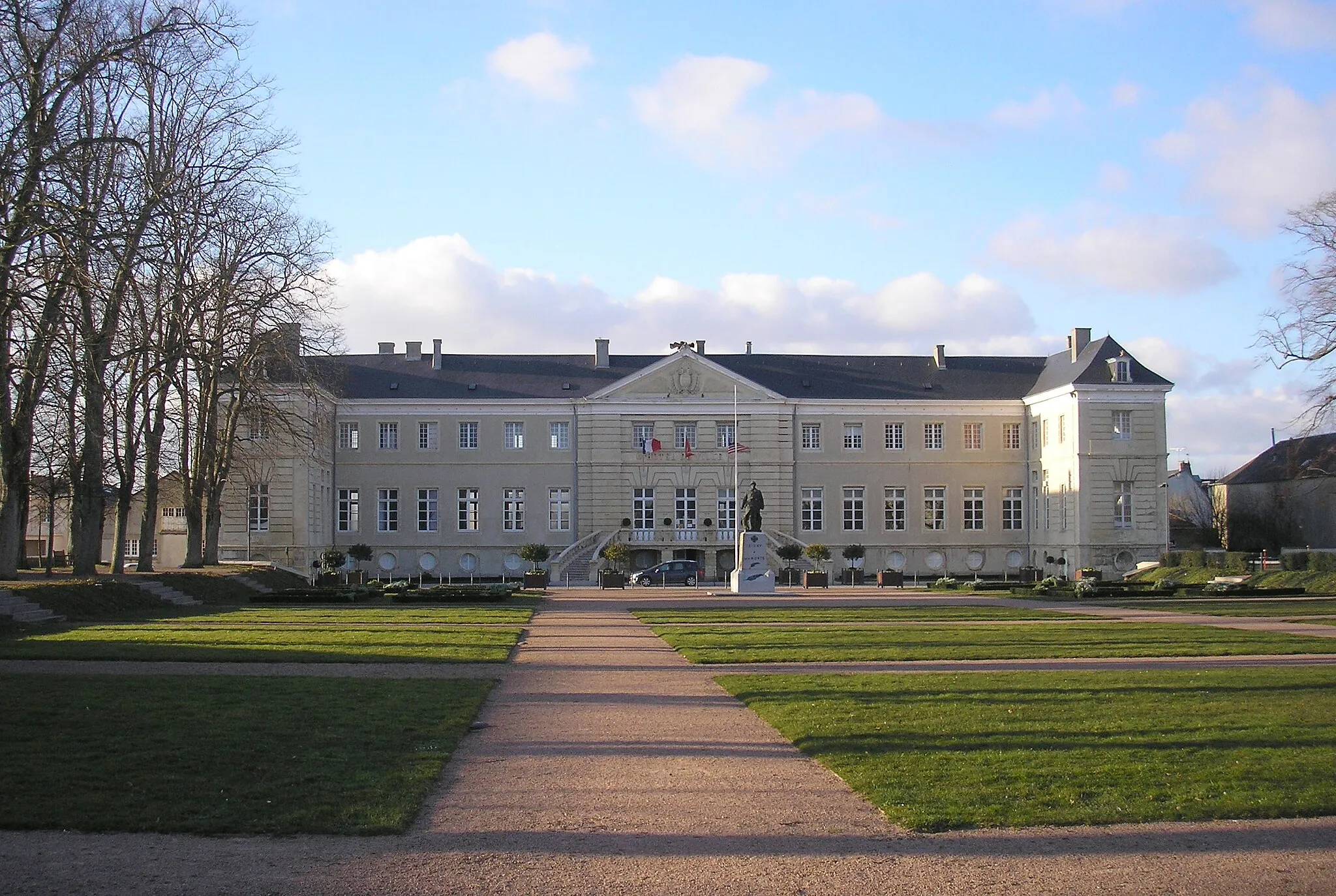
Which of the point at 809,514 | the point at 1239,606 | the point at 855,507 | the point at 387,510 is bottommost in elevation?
the point at 1239,606

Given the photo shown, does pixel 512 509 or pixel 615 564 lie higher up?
pixel 512 509

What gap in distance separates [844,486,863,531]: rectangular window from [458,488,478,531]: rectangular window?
17215mm

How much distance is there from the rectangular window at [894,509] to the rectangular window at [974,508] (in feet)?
9.83

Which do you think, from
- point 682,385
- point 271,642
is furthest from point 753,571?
point 271,642

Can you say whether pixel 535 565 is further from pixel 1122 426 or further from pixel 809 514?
pixel 1122 426

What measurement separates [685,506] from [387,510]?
→ 13825mm

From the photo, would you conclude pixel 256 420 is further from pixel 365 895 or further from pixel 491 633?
pixel 365 895

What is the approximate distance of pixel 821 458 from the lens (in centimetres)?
6019

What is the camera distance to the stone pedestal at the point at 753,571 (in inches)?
1720

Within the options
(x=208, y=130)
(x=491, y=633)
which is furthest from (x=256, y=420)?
(x=491, y=633)

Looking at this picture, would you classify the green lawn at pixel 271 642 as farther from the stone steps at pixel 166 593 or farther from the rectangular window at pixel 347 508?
the rectangular window at pixel 347 508

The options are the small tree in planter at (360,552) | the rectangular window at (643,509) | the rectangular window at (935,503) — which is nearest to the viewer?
the small tree in planter at (360,552)

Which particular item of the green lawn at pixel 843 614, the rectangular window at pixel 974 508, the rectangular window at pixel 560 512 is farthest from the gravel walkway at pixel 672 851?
the rectangular window at pixel 974 508

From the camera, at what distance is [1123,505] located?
183 feet
